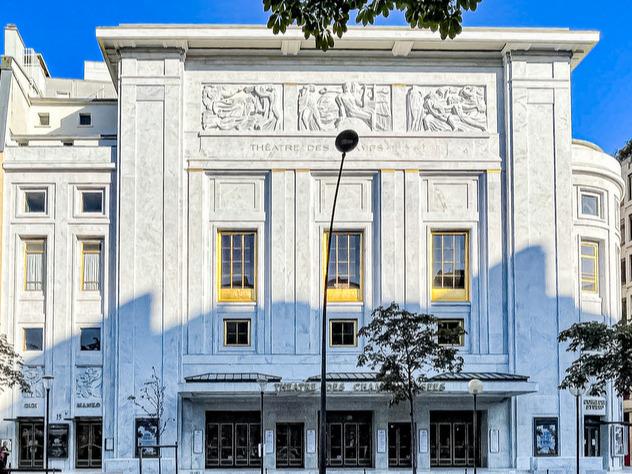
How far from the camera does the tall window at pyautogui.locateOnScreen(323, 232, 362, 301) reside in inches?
1970

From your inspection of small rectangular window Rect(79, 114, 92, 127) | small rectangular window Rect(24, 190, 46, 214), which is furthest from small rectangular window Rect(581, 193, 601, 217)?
small rectangular window Rect(24, 190, 46, 214)

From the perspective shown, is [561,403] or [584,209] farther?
[584,209]

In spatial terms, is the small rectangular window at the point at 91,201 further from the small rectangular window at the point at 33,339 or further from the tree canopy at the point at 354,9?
the tree canopy at the point at 354,9

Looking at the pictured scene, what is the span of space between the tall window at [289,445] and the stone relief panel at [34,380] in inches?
418

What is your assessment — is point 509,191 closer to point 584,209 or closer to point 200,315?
point 584,209

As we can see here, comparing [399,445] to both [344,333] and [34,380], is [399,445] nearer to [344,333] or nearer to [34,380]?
[344,333]

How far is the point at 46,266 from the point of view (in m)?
50.2

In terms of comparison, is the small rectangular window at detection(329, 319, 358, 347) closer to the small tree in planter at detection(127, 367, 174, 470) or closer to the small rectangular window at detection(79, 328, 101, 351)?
the small tree in planter at detection(127, 367, 174, 470)

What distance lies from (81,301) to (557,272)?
2131cm

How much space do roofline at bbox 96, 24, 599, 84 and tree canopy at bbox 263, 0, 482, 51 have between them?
3704cm

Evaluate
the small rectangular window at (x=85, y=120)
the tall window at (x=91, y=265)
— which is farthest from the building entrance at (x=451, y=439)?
the small rectangular window at (x=85, y=120)

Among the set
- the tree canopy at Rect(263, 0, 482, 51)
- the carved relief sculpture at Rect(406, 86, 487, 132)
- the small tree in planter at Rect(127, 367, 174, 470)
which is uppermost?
the carved relief sculpture at Rect(406, 86, 487, 132)

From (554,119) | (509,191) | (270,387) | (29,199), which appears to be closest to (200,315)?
(270,387)

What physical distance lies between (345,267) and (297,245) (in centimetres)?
236
